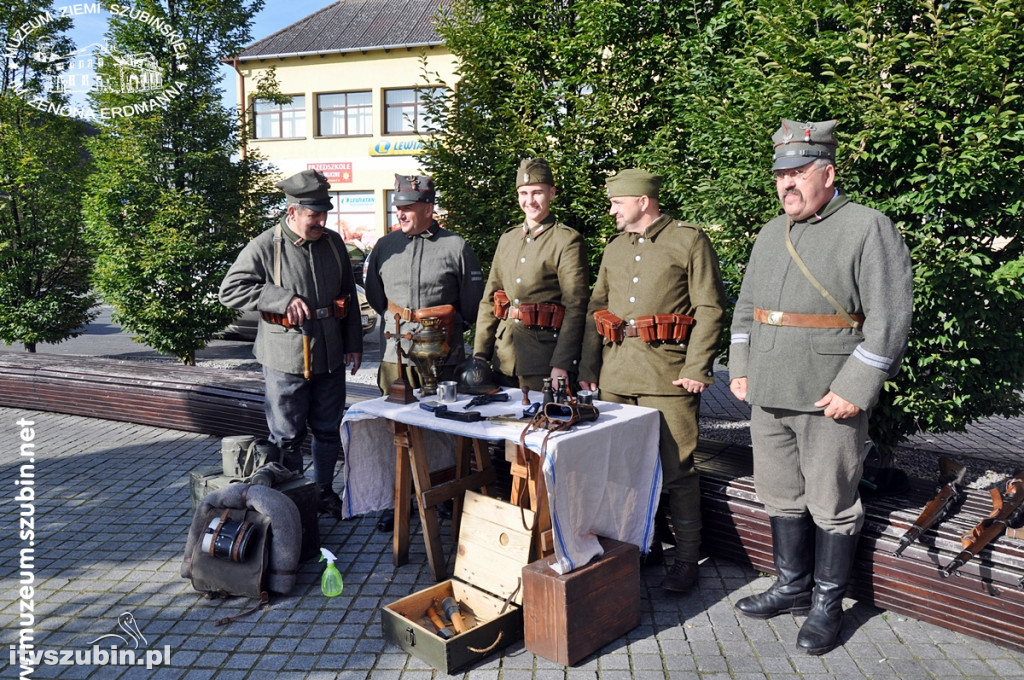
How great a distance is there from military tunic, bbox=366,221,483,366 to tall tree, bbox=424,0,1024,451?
141 cm

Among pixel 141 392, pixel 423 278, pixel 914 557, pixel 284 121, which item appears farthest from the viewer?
pixel 284 121

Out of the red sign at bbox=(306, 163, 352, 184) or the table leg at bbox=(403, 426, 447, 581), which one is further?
the red sign at bbox=(306, 163, 352, 184)

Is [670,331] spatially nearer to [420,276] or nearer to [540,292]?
[540,292]

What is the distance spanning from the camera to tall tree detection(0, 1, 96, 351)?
10.4 metres

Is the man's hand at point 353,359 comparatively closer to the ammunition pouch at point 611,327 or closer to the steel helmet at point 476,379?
the steel helmet at point 476,379

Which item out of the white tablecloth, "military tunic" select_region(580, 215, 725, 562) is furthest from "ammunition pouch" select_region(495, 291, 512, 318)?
"military tunic" select_region(580, 215, 725, 562)

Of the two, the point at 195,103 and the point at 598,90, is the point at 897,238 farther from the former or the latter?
the point at 195,103

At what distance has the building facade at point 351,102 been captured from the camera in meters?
28.6

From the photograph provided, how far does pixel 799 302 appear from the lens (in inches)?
136

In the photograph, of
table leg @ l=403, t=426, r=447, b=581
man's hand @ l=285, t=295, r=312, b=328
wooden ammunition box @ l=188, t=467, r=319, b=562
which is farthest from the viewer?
man's hand @ l=285, t=295, r=312, b=328

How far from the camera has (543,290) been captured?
4.55 m

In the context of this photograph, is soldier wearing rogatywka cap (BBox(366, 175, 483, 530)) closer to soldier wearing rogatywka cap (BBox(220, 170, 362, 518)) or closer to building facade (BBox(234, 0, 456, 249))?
soldier wearing rogatywka cap (BBox(220, 170, 362, 518))

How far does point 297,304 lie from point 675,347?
2.26 m

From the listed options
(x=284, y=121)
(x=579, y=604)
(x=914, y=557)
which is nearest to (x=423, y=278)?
(x=579, y=604)
